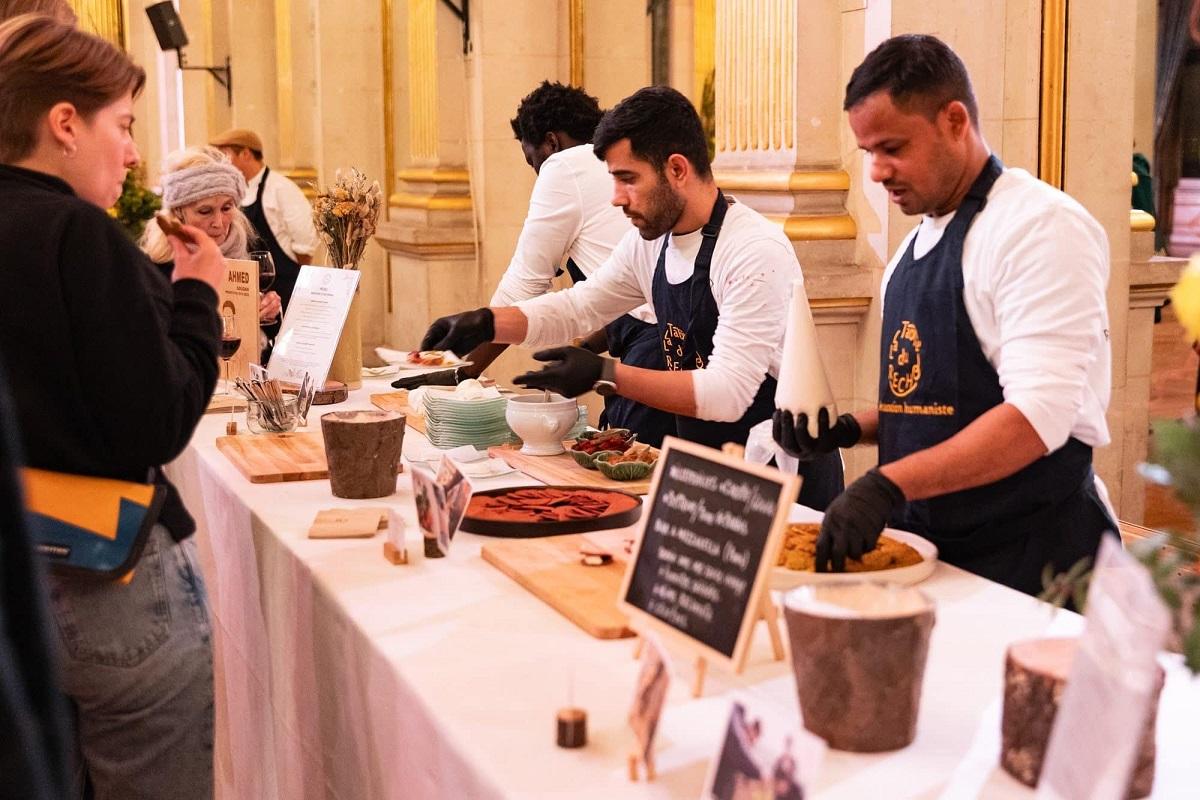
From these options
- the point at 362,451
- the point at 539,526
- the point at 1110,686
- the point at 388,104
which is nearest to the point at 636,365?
the point at 362,451

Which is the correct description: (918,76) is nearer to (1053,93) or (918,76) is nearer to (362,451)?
(362,451)

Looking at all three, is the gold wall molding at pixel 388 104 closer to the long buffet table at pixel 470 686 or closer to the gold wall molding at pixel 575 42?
the gold wall molding at pixel 575 42

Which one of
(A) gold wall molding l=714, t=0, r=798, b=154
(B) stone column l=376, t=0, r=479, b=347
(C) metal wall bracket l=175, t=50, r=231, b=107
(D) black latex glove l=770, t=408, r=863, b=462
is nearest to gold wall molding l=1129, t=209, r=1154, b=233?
(A) gold wall molding l=714, t=0, r=798, b=154

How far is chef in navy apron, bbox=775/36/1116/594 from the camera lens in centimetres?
203

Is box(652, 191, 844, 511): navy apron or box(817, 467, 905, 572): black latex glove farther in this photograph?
box(652, 191, 844, 511): navy apron

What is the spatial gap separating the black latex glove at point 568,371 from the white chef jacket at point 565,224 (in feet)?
4.45

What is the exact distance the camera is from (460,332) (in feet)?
10.5

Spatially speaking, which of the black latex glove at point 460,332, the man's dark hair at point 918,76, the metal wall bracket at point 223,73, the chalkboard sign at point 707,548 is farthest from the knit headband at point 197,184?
the metal wall bracket at point 223,73

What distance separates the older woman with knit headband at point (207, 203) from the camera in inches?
150

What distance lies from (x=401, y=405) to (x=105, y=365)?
1.94 meters

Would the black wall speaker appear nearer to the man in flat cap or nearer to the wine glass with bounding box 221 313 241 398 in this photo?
the man in flat cap

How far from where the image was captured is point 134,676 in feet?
6.07

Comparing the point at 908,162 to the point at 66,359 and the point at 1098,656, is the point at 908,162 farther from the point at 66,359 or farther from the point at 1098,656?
the point at 1098,656

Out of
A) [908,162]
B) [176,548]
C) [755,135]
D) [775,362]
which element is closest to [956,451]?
[908,162]
